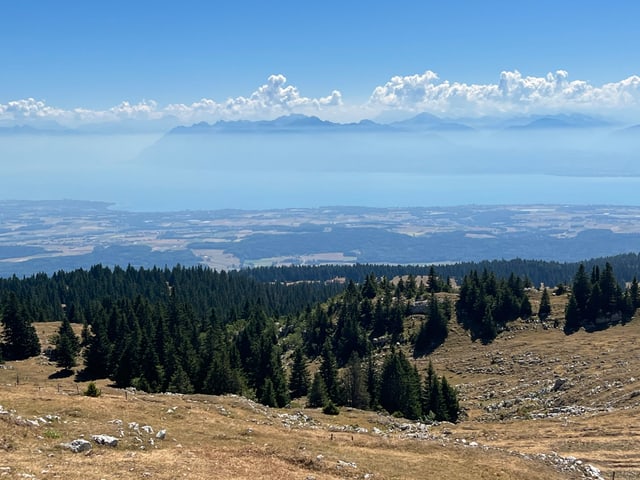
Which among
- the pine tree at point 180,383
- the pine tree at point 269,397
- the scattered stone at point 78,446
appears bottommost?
the pine tree at point 269,397

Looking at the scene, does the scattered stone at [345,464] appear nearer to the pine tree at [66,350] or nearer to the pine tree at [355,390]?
the pine tree at [355,390]

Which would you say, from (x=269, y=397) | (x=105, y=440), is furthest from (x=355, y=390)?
(x=105, y=440)

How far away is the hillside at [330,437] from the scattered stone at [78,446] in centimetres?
44

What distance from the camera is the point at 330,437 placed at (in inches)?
1777

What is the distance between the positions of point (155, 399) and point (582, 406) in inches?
1765

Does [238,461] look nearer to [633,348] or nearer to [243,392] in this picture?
[243,392]

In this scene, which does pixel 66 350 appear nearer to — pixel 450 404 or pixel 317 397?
pixel 317 397

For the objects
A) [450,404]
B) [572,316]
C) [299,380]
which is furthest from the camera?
[572,316]

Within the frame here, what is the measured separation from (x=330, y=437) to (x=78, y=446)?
19409 mm

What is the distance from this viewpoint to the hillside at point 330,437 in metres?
31.9

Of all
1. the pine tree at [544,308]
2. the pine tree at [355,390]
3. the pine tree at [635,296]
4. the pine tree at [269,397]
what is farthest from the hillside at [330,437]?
the pine tree at [544,308]

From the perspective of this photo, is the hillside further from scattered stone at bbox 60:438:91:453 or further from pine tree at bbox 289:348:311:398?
pine tree at bbox 289:348:311:398

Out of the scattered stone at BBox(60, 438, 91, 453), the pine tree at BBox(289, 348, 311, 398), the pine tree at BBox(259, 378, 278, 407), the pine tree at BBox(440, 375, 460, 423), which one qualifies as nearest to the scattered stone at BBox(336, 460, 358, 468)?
the scattered stone at BBox(60, 438, 91, 453)

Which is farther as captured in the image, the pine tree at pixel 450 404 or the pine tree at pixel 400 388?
the pine tree at pixel 400 388
